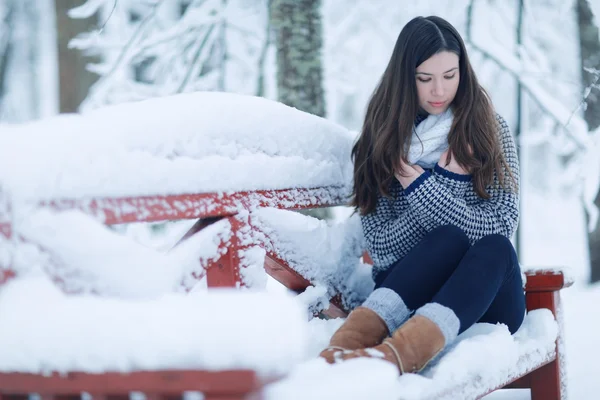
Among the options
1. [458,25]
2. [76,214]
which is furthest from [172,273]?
[458,25]

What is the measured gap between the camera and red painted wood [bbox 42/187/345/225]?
5.33 ft

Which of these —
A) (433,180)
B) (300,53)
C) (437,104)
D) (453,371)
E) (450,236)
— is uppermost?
(300,53)

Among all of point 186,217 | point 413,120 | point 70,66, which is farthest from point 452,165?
point 70,66

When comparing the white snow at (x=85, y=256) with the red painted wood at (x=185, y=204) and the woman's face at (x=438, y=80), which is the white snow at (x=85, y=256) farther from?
the woman's face at (x=438, y=80)

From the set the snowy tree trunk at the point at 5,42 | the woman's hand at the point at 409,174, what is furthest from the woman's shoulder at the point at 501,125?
the snowy tree trunk at the point at 5,42

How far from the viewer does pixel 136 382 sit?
4.09 feet

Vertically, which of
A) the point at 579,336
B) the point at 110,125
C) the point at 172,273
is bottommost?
the point at 579,336

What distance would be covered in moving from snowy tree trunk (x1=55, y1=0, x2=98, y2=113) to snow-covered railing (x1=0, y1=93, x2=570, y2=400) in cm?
330

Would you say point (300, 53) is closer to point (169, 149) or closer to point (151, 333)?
point (169, 149)

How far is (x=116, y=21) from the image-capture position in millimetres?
5262

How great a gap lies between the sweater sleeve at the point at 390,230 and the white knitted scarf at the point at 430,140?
140 millimetres

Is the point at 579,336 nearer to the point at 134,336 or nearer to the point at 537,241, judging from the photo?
the point at 134,336

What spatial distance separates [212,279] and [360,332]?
1.48 ft

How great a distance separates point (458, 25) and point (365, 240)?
12.7ft
